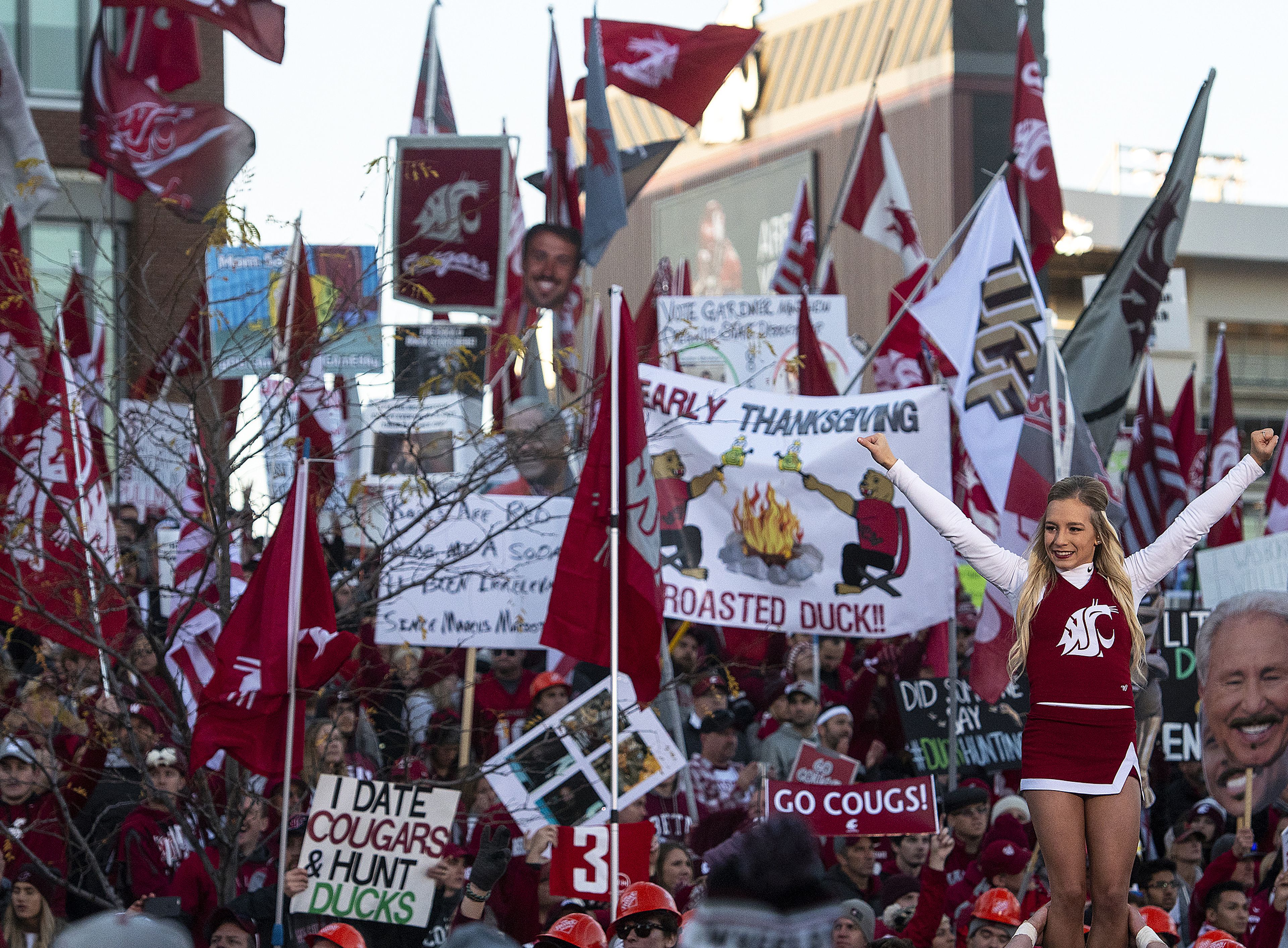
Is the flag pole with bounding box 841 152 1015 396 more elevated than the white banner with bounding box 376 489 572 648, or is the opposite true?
the flag pole with bounding box 841 152 1015 396

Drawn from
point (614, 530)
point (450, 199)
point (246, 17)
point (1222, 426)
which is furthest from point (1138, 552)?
point (1222, 426)

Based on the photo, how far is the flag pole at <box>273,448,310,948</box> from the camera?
7.86 m

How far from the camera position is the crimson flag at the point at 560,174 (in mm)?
16422

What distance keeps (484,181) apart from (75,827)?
23.5 feet

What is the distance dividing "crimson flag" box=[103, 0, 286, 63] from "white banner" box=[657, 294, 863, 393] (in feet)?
12.5

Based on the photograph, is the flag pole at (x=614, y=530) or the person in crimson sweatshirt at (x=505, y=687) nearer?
the flag pole at (x=614, y=530)

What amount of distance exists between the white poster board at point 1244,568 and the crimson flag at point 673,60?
662 cm

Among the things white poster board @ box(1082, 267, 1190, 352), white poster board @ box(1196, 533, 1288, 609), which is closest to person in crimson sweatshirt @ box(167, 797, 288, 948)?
white poster board @ box(1196, 533, 1288, 609)

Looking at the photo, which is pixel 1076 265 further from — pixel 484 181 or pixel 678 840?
pixel 678 840

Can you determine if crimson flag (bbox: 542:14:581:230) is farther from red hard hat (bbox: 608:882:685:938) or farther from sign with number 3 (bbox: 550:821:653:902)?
red hard hat (bbox: 608:882:685:938)

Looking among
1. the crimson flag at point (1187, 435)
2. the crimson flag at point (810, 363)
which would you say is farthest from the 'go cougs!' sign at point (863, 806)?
the crimson flag at point (1187, 435)

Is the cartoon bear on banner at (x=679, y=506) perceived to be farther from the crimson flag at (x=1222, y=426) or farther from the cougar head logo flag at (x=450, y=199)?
the crimson flag at (x=1222, y=426)

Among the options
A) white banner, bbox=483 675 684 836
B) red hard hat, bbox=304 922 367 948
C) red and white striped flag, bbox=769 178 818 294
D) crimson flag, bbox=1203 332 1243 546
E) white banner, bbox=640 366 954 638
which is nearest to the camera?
red hard hat, bbox=304 922 367 948

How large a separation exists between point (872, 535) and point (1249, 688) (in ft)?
8.62
